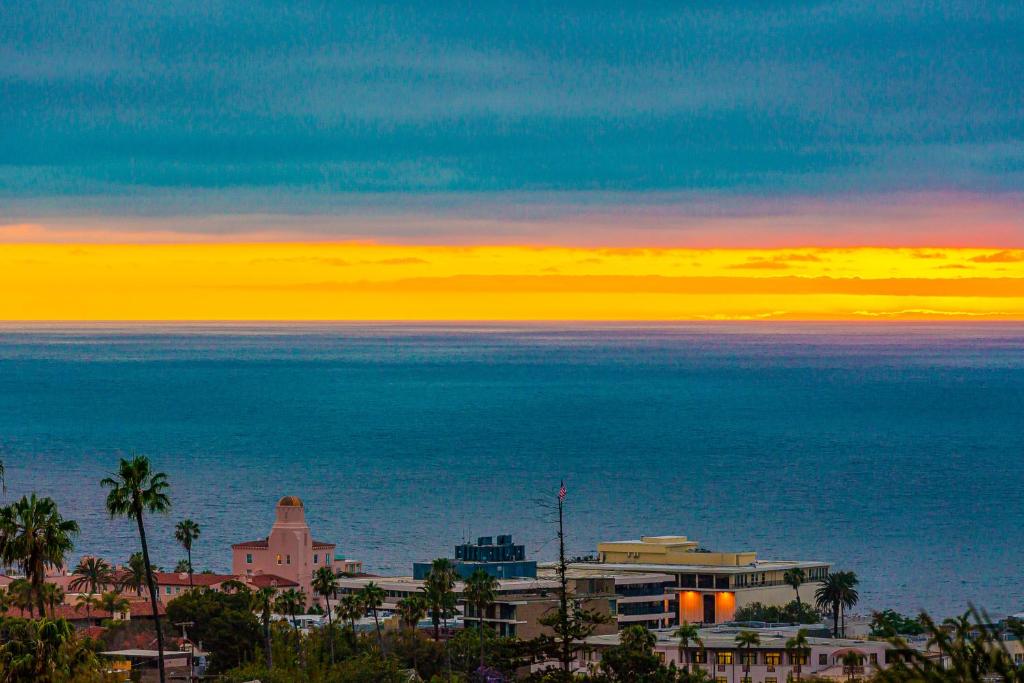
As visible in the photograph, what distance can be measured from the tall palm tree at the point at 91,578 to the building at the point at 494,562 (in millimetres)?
19503

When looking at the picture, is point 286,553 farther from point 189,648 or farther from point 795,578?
point 189,648

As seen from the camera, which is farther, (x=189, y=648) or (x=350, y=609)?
(x=350, y=609)

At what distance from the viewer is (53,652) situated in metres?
43.0

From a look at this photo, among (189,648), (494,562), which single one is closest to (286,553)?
(494,562)

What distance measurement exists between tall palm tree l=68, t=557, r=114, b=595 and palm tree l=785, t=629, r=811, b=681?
35.3 m

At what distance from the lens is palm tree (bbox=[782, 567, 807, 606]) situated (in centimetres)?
11494

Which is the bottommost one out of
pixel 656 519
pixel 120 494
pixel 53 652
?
pixel 53 652

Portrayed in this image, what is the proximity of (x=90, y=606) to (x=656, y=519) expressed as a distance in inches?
3337

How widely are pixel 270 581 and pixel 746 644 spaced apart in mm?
41694

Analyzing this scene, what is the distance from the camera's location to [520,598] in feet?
330

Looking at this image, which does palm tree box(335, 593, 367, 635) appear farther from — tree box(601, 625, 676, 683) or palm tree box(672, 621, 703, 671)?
palm tree box(672, 621, 703, 671)

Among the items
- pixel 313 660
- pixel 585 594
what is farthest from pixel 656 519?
pixel 313 660

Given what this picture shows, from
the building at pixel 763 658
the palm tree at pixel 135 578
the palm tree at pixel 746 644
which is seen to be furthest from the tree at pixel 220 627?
the palm tree at pixel 746 644

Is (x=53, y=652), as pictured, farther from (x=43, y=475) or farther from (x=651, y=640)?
(x=43, y=475)
